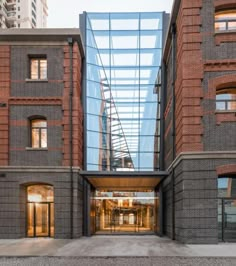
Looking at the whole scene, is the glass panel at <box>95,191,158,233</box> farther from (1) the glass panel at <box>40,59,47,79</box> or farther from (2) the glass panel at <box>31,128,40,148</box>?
(1) the glass panel at <box>40,59,47,79</box>

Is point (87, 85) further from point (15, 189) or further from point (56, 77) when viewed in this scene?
point (15, 189)

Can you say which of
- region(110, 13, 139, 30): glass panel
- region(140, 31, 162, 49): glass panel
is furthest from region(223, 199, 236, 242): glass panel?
region(110, 13, 139, 30): glass panel

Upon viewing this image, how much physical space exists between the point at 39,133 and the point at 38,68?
3894mm

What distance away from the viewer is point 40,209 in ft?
70.5

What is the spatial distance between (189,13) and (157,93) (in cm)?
854

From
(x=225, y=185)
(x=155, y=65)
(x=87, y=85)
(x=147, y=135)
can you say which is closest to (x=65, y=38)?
(x=87, y=85)

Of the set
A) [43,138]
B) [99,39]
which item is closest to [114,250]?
[43,138]

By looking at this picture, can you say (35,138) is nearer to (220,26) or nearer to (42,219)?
(42,219)

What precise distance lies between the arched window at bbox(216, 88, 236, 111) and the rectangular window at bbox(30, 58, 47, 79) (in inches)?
399

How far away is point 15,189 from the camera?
20.5 meters

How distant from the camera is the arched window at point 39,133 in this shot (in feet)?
70.3

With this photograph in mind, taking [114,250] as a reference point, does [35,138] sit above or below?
above

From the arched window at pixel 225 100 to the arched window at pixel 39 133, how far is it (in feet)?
32.5

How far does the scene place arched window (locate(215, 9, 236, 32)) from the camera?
17906 mm
